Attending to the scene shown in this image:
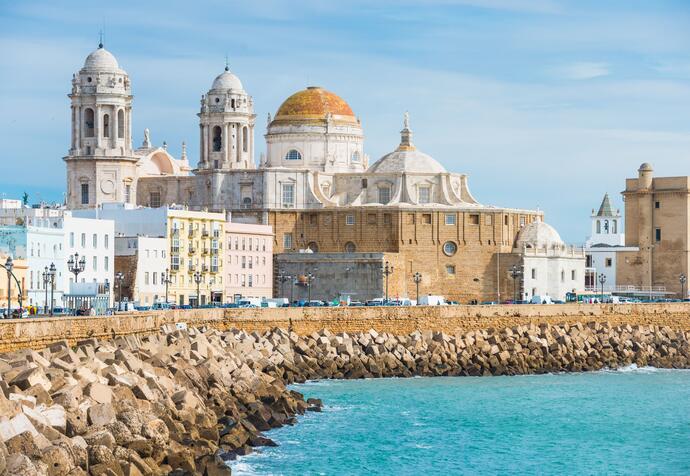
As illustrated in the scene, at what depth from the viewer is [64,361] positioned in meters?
30.8

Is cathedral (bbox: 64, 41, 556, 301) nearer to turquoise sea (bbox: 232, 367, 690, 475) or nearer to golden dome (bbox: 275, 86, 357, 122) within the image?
golden dome (bbox: 275, 86, 357, 122)

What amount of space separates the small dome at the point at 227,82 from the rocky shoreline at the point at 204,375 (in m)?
31.5

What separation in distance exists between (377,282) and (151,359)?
42.4 meters

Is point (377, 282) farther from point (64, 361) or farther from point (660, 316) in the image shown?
point (64, 361)

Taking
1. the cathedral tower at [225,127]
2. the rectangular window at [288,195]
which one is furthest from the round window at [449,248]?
the cathedral tower at [225,127]

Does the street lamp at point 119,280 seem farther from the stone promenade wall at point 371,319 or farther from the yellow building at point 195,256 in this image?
the stone promenade wall at point 371,319

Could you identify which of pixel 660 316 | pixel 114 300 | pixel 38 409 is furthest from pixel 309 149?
pixel 38 409

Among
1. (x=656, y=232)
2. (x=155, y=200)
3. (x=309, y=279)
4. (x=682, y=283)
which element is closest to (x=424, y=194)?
(x=309, y=279)

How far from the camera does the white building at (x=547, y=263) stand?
80.6 metres

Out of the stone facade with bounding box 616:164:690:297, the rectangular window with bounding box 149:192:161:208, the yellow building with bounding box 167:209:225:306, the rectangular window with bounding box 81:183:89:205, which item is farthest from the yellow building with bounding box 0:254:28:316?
the stone facade with bounding box 616:164:690:297

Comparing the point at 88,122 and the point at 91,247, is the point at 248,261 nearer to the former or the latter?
the point at 88,122

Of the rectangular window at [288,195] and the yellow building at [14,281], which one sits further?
the rectangular window at [288,195]

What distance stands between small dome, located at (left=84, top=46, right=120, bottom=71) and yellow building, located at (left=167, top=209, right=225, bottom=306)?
32.4 ft

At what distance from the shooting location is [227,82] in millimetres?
84312
